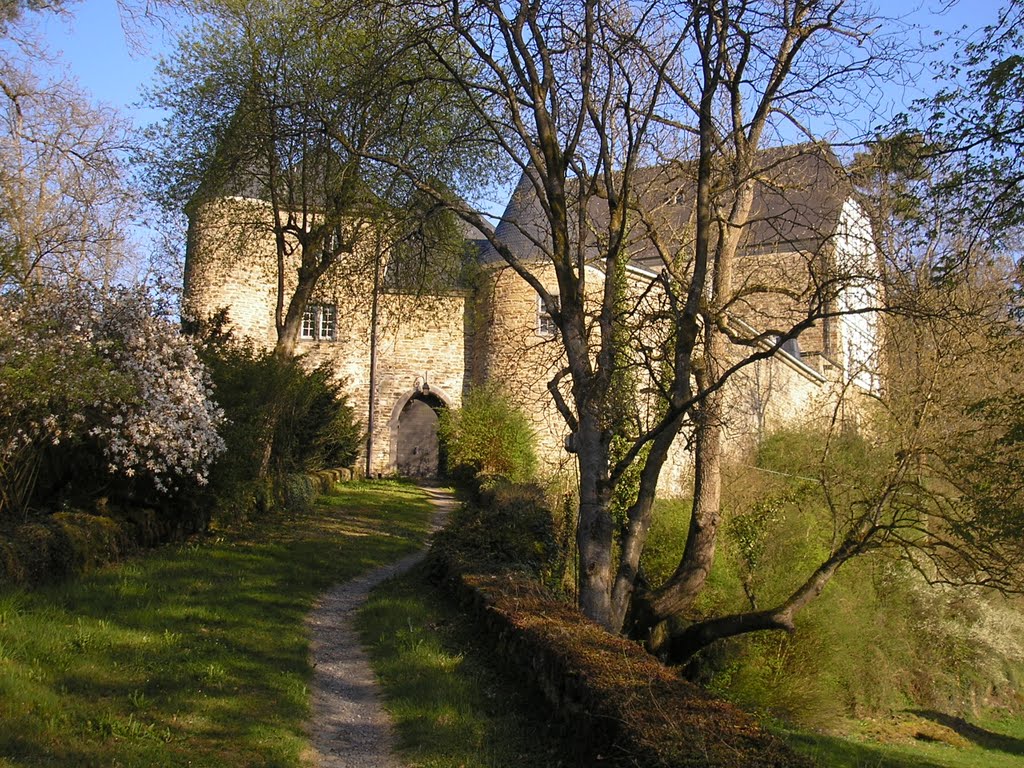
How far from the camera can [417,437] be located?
95.9ft

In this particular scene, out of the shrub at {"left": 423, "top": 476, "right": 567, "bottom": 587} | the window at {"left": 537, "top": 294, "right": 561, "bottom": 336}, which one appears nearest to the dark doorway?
the window at {"left": 537, "top": 294, "right": 561, "bottom": 336}

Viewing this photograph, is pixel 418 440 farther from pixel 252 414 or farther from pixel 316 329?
pixel 252 414

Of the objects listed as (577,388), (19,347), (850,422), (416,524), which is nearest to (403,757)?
Answer: (577,388)

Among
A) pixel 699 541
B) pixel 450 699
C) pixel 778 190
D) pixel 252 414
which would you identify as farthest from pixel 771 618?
pixel 252 414

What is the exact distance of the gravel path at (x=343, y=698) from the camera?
5719 millimetres

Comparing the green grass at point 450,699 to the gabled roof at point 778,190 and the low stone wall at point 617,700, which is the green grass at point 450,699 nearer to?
the low stone wall at point 617,700

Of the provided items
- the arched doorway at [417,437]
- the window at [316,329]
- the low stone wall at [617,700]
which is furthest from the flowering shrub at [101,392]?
the window at [316,329]

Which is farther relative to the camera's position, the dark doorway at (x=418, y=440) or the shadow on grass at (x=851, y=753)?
the dark doorway at (x=418, y=440)

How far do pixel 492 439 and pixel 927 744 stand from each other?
12143mm

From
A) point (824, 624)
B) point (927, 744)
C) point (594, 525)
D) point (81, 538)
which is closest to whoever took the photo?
point (81, 538)

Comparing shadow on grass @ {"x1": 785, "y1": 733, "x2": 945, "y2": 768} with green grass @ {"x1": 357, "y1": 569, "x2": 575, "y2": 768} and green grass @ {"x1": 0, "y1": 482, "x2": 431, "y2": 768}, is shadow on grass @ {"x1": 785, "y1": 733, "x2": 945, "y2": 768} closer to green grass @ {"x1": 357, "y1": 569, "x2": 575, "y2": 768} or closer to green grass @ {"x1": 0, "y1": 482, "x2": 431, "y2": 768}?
green grass @ {"x1": 357, "y1": 569, "x2": 575, "y2": 768}

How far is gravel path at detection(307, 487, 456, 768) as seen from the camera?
225 inches

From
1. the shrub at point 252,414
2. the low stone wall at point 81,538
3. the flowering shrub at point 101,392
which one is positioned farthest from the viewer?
the shrub at point 252,414

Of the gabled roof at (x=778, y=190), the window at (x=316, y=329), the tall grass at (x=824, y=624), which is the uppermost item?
the window at (x=316, y=329)
